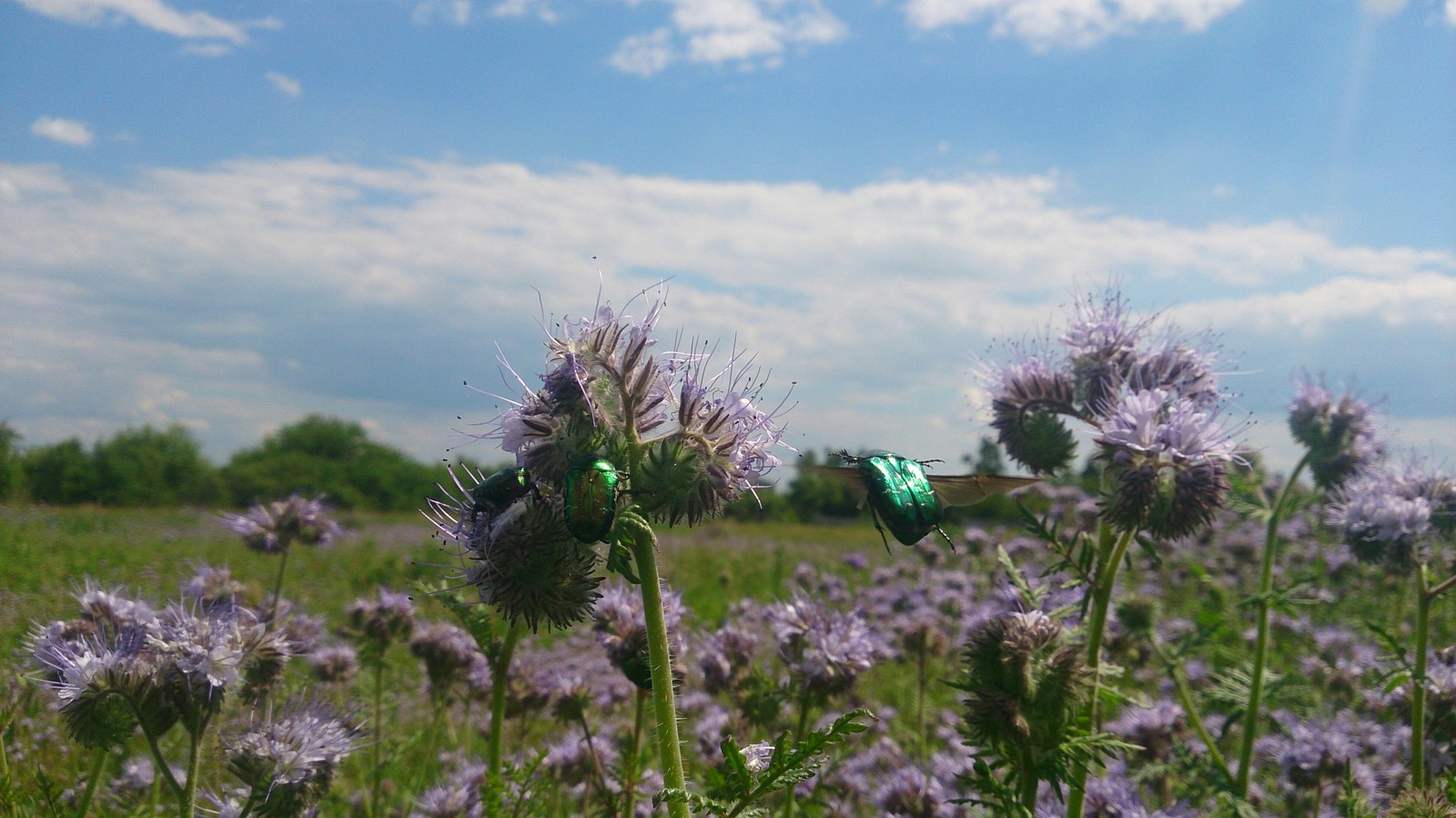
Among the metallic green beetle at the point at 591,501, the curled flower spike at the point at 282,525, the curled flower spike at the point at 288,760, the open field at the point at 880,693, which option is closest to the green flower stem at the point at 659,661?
the metallic green beetle at the point at 591,501

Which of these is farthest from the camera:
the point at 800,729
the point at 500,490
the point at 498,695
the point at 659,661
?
the point at 800,729

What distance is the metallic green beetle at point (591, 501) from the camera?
195 centimetres

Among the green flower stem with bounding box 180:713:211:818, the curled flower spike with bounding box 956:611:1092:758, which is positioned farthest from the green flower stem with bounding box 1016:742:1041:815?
the green flower stem with bounding box 180:713:211:818

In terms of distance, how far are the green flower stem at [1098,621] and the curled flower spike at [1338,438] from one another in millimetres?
3228

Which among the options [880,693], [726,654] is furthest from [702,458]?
[880,693]

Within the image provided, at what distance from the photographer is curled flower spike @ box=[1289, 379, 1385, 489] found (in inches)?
229

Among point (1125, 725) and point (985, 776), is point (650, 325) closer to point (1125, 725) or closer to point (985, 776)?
point (985, 776)

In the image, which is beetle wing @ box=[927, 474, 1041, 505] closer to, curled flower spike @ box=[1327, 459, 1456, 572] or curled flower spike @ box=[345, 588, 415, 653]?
curled flower spike @ box=[1327, 459, 1456, 572]

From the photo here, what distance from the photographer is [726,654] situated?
16.7 feet

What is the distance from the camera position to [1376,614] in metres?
8.86

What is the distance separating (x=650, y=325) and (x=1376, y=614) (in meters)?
9.64

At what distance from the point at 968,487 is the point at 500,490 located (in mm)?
1548

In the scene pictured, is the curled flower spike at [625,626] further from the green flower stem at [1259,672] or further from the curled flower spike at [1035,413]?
the green flower stem at [1259,672]

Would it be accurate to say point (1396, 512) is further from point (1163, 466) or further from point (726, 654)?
point (726, 654)
